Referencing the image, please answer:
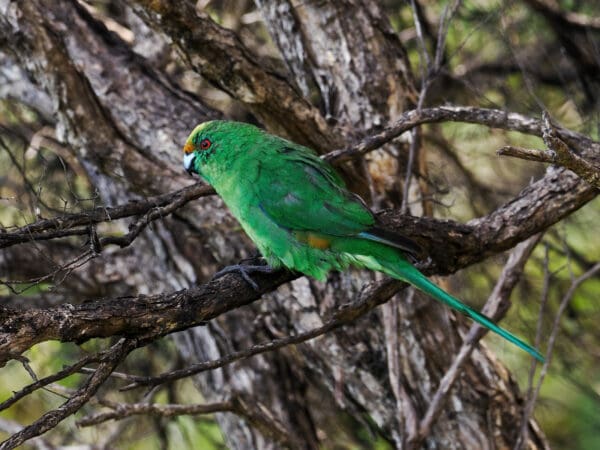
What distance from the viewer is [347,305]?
323 centimetres

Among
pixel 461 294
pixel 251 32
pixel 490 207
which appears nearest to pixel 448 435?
pixel 461 294

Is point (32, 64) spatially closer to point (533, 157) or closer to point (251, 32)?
point (251, 32)

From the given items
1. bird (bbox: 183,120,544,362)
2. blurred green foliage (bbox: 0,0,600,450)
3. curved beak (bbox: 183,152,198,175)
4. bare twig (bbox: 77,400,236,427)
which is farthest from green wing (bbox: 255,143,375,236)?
blurred green foliage (bbox: 0,0,600,450)

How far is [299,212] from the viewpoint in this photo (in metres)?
3.42

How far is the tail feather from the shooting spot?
3012 millimetres

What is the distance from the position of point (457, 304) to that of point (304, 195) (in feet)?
2.80

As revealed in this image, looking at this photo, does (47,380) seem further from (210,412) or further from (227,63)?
(227,63)

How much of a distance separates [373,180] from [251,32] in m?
2.59

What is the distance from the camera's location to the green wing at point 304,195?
11.0 ft

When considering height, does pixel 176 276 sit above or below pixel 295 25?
below

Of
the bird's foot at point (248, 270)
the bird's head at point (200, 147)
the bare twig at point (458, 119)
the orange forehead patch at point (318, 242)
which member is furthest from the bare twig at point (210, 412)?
the bare twig at point (458, 119)

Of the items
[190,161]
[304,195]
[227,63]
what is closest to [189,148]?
[190,161]

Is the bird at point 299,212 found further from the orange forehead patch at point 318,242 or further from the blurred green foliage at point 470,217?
the blurred green foliage at point 470,217

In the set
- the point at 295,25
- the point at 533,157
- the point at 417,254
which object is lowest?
the point at 533,157
